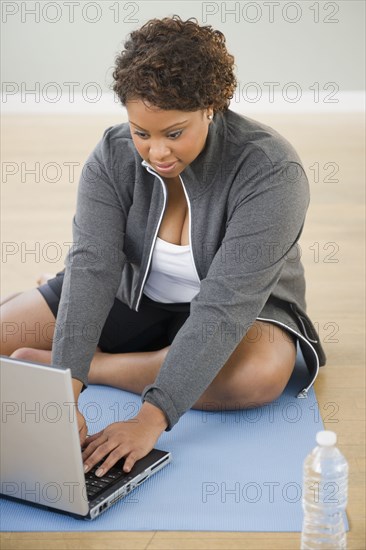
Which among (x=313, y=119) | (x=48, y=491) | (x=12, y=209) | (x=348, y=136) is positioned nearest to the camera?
(x=48, y=491)

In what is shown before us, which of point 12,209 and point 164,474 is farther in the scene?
point 12,209

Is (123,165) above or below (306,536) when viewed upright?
above

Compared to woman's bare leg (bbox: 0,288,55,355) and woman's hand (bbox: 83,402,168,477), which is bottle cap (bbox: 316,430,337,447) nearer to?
woman's hand (bbox: 83,402,168,477)

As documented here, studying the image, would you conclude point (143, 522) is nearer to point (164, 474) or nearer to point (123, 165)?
point (164, 474)

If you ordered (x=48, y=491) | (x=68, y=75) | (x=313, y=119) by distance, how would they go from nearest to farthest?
1. (x=48, y=491)
2. (x=313, y=119)
3. (x=68, y=75)

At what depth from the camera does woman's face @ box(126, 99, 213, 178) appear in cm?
179

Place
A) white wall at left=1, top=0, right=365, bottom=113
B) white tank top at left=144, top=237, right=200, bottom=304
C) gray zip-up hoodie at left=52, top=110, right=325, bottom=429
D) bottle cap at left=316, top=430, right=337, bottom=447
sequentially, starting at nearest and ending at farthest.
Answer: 1. bottle cap at left=316, top=430, right=337, bottom=447
2. gray zip-up hoodie at left=52, top=110, right=325, bottom=429
3. white tank top at left=144, top=237, right=200, bottom=304
4. white wall at left=1, top=0, right=365, bottom=113

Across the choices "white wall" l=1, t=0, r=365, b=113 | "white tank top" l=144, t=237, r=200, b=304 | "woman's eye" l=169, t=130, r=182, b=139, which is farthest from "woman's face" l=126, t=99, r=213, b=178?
"white wall" l=1, t=0, r=365, b=113

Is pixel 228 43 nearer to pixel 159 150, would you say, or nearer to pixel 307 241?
pixel 307 241

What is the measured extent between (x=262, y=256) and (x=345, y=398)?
51 cm

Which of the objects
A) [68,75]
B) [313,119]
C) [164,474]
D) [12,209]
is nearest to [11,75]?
[68,75]

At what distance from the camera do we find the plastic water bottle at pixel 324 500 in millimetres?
1570

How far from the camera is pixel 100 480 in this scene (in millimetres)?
1774

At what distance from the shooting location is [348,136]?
5.41 meters
